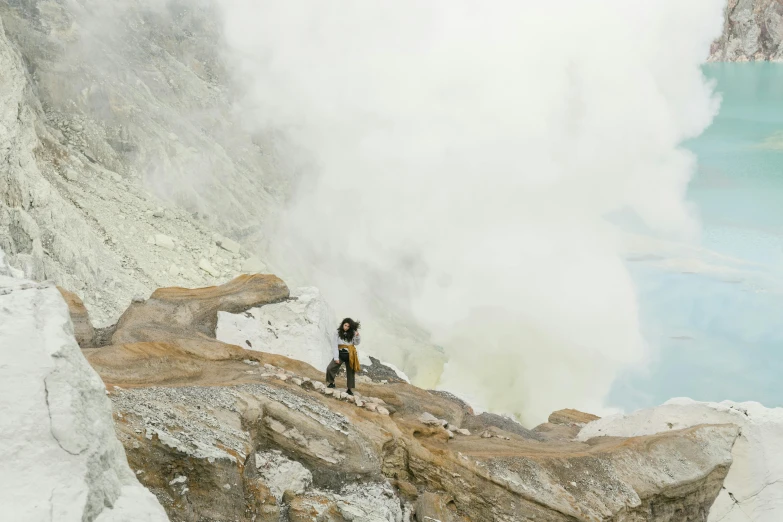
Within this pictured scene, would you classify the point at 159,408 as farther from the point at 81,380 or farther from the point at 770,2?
the point at 770,2

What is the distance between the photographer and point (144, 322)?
37.5ft

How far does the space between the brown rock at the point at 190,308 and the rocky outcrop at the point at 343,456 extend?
0.76 meters

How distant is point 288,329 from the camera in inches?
503

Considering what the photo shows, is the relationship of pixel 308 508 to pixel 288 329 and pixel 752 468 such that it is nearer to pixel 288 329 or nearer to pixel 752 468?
pixel 288 329

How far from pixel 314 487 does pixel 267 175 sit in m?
21.8

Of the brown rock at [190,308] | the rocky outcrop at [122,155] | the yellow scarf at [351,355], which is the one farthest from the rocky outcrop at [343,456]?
the rocky outcrop at [122,155]

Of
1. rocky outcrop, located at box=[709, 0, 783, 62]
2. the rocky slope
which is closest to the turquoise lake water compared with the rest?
the rocky slope

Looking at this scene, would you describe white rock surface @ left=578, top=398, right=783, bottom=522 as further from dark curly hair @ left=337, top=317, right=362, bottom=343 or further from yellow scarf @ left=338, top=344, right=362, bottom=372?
dark curly hair @ left=337, top=317, right=362, bottom=343

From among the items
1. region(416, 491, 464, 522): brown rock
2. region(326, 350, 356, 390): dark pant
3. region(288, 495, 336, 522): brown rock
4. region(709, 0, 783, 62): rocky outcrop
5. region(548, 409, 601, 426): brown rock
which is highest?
region(709, 0, 783, 62): rocky outcrop

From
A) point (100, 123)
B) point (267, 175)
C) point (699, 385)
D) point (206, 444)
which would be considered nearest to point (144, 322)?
point (206, 444)

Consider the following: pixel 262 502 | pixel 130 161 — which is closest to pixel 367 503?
pixel 262 502

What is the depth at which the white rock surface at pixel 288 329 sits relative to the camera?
12.1m

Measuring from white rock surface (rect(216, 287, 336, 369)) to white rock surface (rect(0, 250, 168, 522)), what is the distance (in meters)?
6.90

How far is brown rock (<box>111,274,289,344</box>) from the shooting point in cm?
1090
